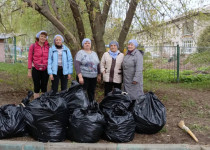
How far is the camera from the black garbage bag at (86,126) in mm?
3146

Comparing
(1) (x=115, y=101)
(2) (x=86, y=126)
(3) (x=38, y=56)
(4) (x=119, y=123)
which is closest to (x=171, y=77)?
(1) (x=115, y=101)

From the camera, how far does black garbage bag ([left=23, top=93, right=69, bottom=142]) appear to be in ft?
10.4

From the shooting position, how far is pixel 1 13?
21.5ft

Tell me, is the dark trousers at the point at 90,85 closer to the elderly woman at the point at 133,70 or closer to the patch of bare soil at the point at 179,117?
the elderly woman at the point at 133,70

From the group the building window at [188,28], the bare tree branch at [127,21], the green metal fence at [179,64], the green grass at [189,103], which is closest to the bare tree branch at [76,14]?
the bare tree branch at [127,21]

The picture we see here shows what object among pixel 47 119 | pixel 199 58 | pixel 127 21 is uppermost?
pixel 127 21

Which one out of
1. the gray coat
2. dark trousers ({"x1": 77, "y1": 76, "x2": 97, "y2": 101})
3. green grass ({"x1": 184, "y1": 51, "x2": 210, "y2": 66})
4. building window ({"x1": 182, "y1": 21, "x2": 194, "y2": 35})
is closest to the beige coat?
the gray coat

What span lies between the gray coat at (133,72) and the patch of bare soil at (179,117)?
0.88 m

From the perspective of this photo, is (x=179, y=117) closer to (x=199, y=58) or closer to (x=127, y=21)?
(x=127, y=21)

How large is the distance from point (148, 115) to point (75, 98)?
126cm

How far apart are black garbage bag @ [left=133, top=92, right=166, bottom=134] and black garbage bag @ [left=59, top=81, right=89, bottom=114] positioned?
879 mm

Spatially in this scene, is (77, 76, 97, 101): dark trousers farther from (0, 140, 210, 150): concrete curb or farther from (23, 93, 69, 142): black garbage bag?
(0, 140, 210, 150): concrete curb

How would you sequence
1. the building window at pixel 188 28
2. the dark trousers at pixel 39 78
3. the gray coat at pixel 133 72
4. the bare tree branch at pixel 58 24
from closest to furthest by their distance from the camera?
Result: the gray coat at pixel 133 72 → the dark trousers at pixel 39 78 → the bare tree branch at pixel 58 24 → the building window at pixel 188 28

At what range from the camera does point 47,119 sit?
318 centimetres
